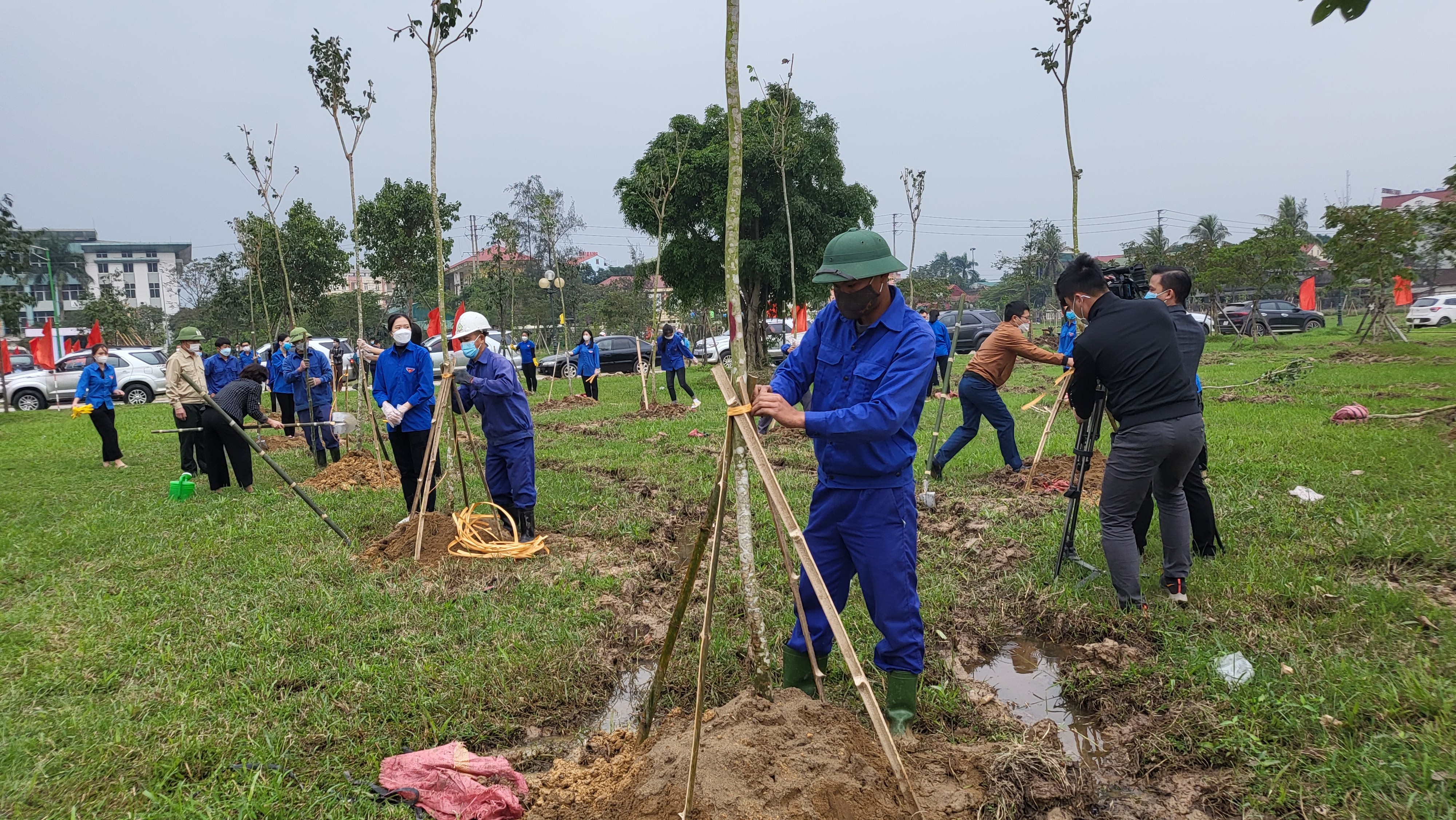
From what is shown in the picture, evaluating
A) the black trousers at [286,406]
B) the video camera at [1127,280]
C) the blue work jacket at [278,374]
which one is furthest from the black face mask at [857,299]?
the black trousers at [286,406]

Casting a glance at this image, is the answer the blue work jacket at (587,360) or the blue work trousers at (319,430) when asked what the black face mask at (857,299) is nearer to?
the blue work trousers at (319,430)

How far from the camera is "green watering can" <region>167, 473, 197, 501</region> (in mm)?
8625

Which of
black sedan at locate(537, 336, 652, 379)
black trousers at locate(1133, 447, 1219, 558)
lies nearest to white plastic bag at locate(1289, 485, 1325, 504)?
black trousers at locate(1133, 447, 1219, 558)

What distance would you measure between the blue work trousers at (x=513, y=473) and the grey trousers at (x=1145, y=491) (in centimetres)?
408

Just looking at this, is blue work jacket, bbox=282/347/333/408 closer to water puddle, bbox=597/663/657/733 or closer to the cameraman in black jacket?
water puddle, bbox=597/663/657/733

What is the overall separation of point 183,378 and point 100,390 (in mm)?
3026

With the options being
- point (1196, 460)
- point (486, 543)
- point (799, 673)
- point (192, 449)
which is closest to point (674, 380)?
point (192, 449)

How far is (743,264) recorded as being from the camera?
2050cm

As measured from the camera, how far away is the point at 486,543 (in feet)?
19.7

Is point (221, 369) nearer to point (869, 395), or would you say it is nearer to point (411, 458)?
point (411, 458)

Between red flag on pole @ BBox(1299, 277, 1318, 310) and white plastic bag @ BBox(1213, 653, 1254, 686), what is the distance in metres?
25.5

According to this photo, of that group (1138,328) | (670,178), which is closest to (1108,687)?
(1138,328)

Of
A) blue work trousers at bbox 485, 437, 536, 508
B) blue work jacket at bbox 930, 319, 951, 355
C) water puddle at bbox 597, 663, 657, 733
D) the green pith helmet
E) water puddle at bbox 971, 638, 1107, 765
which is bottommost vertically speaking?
water puddle at bbox 597, 663, 657, 733

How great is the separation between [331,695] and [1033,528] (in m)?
4.84
